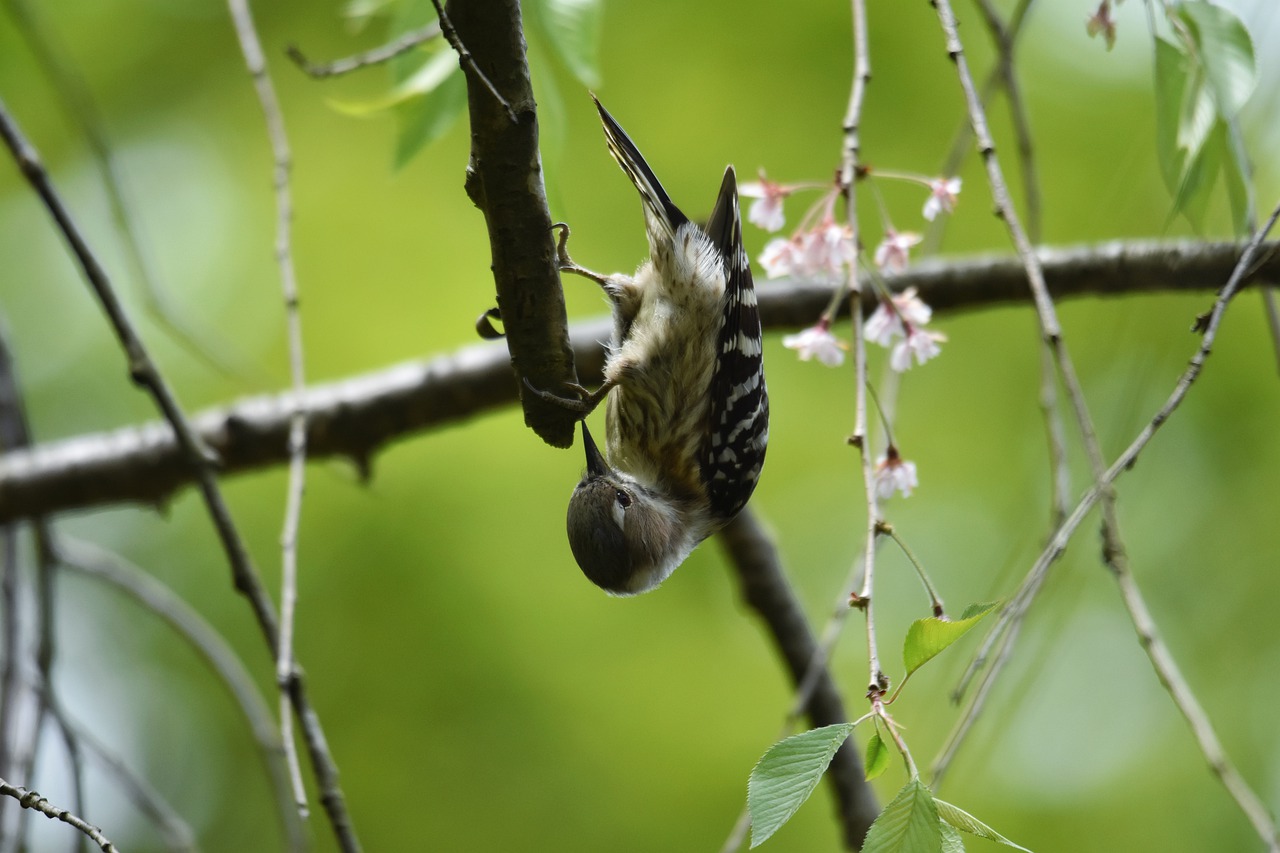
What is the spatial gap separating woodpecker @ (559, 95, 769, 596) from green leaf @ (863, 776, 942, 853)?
1.87 meters

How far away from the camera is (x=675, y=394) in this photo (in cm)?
348

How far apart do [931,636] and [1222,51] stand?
4.45 feet

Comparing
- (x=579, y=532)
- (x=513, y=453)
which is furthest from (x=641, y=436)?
(x=513, y=453)

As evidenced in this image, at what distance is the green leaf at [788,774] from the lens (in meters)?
1.30

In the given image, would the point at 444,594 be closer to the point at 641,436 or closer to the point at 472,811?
the point at 472,811

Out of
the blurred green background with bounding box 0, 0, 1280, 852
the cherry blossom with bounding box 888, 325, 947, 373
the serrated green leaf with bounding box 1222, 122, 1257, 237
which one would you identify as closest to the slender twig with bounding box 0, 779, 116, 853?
the cherry blossom with bounding box 888, 325, 947, 373

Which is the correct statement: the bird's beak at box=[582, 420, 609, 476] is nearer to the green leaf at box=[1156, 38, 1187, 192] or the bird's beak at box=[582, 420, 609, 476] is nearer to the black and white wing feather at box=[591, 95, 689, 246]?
the black and white wing feather at box=[591, 95, 689, 246]

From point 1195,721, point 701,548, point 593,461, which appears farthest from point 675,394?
point 701,548

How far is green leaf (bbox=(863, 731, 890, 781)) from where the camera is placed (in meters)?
1.39

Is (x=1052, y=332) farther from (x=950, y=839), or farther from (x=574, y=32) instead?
(x=574, y=32)

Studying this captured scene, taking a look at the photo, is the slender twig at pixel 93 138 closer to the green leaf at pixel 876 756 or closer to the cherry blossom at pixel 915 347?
the cherry blossom at pixel 915 347

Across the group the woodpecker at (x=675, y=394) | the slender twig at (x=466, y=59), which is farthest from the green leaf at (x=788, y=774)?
the woodpecker at (x=675, y=394)

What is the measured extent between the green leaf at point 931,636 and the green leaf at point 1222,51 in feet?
3.95

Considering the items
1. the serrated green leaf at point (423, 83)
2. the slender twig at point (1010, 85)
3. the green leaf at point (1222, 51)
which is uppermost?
the serrated green leaf at point (423, 83)
